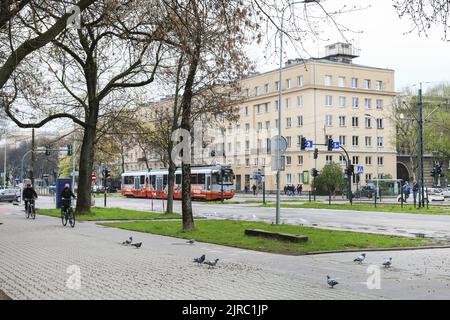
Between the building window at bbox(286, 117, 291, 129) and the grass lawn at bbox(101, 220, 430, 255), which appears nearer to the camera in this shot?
the grass lawn at bbox(101, 220, 430, 255)

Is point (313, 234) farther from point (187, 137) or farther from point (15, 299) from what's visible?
point (15, 299)

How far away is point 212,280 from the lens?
997cm

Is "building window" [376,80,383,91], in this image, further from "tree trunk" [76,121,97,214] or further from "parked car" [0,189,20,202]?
"tree trunk" [76,121,97,214]

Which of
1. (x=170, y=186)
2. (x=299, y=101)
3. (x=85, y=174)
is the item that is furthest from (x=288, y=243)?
(x=299, y=101)

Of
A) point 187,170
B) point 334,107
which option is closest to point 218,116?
point 187,170

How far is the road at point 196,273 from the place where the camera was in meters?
8.71

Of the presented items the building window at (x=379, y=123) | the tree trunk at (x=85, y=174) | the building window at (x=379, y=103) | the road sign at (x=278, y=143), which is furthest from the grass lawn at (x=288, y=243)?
the building window at (x=379, y=103)

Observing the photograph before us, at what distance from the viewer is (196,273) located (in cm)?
1082

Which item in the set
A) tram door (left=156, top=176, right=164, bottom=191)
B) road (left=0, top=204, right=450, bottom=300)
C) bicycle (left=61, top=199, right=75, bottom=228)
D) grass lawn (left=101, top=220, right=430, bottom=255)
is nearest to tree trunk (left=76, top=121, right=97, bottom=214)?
bicycle (left=61, top=199, right=75, bottom=228)

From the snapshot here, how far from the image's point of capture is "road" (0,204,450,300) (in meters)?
8.71

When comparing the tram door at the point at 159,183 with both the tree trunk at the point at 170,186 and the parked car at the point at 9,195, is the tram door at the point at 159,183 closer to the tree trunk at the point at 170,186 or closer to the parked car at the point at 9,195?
the parked car at the point at 9,195

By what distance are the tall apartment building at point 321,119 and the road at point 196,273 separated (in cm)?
6785

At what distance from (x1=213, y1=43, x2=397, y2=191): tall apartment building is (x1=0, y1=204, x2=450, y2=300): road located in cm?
6785

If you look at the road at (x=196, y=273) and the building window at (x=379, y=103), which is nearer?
the road at (x=196, y=273)
